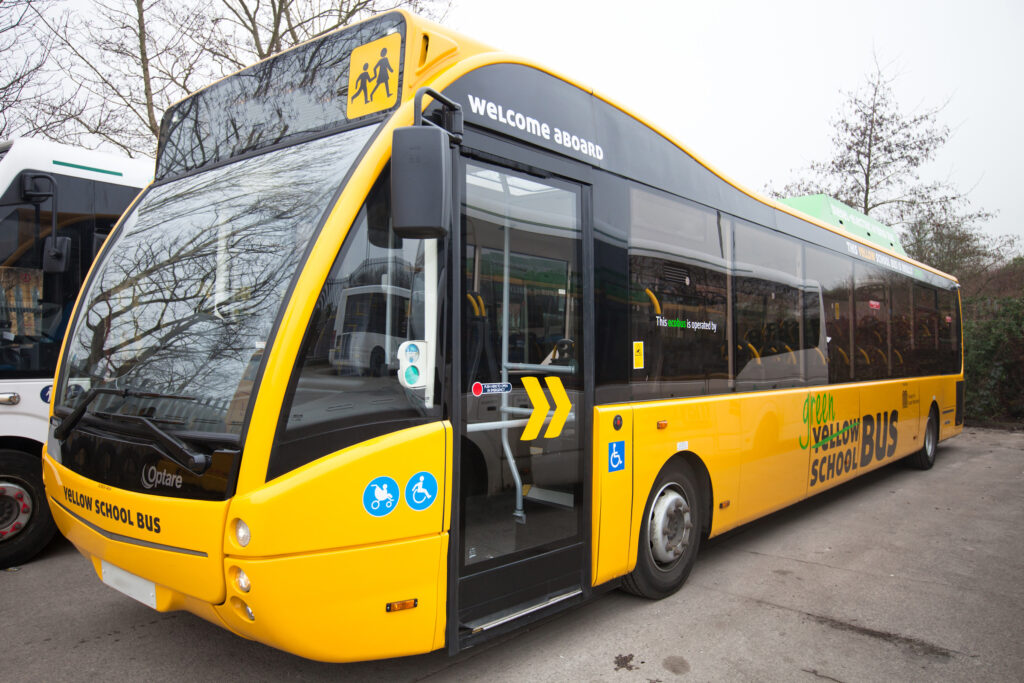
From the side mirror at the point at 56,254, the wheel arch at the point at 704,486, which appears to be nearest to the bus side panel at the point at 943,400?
the wheel arch at the point at 704,486

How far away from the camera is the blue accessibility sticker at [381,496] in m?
2.83

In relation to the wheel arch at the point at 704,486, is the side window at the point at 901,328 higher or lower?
higher

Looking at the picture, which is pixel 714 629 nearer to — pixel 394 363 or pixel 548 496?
pixel 548 496

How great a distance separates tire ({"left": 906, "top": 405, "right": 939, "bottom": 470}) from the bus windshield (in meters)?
9.70

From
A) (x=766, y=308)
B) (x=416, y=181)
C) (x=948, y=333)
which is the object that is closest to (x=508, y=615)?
(x=416, y=181)

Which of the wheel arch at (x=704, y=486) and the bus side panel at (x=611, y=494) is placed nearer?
the bus side panel at (x=611, y=494)

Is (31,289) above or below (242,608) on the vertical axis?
above

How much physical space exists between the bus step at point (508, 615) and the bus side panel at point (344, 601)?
251 mm

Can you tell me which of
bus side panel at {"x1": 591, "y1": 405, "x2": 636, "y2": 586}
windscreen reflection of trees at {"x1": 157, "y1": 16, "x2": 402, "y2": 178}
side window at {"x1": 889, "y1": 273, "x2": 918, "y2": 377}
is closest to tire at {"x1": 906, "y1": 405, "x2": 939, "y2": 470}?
side window at {"x1": 889, "y1": 273, "x2": 918, "y2": 377}

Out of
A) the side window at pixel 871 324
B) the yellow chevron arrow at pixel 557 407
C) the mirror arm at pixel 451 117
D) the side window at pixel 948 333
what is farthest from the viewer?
the side window at pixel 948 333

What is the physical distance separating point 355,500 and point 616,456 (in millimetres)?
1812

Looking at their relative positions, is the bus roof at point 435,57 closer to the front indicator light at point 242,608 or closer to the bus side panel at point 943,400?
the front indicator light at point 242,608

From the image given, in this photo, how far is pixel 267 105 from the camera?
11.8 ft

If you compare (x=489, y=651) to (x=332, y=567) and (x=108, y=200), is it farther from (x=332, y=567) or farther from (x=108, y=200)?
(x=108, y=200)
